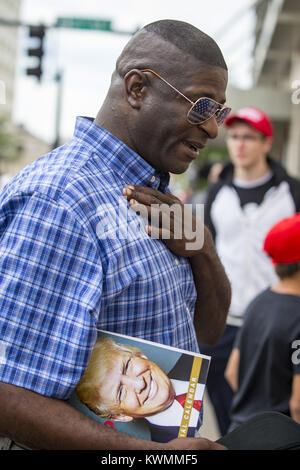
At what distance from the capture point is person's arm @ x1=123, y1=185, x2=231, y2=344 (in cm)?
158

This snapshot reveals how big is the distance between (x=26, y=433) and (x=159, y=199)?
0.72 m

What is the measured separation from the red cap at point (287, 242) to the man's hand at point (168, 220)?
153 centimetres

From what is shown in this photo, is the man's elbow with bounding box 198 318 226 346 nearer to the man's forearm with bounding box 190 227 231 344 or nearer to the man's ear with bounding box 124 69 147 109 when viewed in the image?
the man's forearm with bounding box 190 227 231 344

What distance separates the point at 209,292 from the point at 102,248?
621 millimetres

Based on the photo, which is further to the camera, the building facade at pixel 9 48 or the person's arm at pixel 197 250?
the building facade at pixel 9 48

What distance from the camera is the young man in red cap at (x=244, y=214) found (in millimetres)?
4258

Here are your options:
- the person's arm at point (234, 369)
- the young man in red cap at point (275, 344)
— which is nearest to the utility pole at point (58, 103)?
the person's arm at point (234, 369)

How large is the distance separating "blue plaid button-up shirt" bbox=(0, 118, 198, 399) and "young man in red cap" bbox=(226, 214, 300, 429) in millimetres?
1626

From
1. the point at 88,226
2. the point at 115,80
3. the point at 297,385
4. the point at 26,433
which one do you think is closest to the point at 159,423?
the point at 26,433

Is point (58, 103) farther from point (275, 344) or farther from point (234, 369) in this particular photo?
point (275, 344)

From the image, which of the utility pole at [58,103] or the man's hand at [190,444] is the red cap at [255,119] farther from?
the utility pole at [58,103]

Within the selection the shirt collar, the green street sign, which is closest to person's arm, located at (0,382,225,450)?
the shirt collar

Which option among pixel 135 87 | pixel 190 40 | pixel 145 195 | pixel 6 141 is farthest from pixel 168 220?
pixel 6 141

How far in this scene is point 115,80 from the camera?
1671 millimetres
